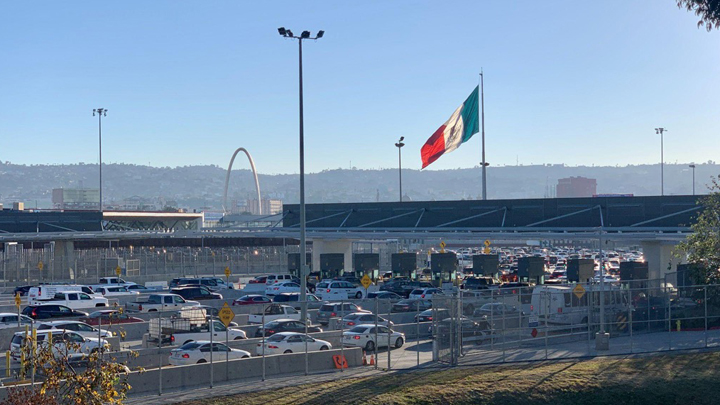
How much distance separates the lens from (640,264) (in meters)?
54.5

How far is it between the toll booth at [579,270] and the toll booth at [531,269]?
2.32 meters

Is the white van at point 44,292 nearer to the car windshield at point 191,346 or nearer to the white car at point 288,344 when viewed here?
the white car at point 288,344

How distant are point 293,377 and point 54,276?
44.4 meters

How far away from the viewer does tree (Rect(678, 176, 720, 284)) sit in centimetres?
3388

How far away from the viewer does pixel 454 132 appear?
63906 millimetres

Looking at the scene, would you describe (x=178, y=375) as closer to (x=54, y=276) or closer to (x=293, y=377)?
(x=293, y=377)

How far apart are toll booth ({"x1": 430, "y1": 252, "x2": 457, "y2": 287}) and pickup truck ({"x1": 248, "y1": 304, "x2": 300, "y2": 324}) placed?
27.2 meters

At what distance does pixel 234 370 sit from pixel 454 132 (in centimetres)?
4250

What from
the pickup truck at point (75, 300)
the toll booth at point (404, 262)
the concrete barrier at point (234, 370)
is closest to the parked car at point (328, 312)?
the concrete barrier at point (234, 370)

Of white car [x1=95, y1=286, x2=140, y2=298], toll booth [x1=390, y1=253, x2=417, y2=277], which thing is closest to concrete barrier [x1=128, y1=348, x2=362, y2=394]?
white car [x1=95, y1=286, x2=140, y2=298]

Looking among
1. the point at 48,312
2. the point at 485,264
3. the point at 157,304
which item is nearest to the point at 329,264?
the point at 485,264

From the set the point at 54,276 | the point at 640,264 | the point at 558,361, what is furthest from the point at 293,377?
the point at 54,276

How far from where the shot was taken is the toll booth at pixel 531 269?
60.6 meters

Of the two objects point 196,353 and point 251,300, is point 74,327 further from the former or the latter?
point 251,300
